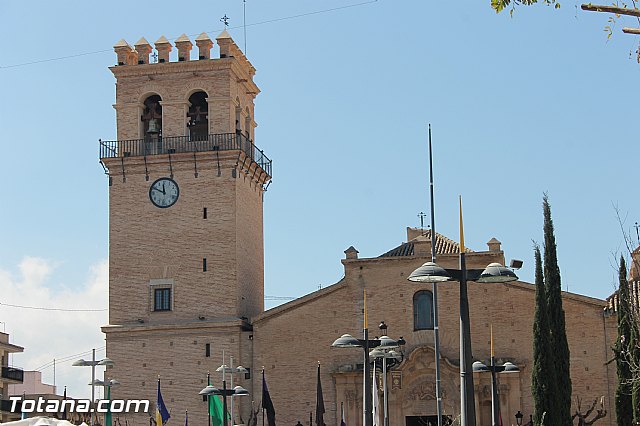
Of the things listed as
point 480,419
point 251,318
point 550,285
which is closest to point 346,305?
point 251,318

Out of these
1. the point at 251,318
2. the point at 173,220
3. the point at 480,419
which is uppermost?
the point at 173,220

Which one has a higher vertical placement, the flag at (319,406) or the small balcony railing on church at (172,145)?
the small balcony railing on church at (172,145)

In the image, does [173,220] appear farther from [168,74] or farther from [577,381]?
[577,381]

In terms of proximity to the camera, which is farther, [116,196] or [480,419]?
[116,196]

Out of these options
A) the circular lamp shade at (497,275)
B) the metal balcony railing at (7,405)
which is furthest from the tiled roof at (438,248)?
the circular lamp shade at (497,275)

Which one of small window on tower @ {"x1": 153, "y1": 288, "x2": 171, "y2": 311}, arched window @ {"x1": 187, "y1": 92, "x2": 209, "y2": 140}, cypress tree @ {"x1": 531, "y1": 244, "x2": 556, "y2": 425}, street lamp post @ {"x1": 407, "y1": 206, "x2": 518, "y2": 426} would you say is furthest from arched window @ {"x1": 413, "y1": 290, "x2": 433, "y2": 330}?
street lamp post @ {"x1": 407, "y1": 206, "x2": 518, "y2": 426}

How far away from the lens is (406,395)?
45.0m

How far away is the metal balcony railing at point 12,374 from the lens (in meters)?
58.9

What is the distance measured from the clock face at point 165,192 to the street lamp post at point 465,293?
95.2 ft

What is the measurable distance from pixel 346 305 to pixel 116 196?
10387 millimetres

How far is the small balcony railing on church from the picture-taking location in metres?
46.9

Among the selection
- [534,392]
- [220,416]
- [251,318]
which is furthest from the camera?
[251,318]

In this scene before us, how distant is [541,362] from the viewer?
38.6 m

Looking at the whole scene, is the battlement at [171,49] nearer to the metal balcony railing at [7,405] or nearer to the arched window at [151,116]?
the arched window at [151,116]
